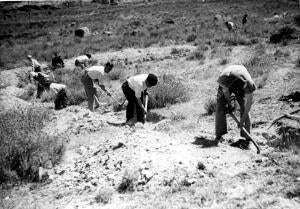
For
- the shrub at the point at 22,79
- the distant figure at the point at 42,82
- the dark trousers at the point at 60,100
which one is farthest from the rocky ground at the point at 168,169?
the shrub at the point at 22,79

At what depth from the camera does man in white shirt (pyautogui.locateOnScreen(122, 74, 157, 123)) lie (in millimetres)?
6293

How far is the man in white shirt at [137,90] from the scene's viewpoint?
6.29 meters

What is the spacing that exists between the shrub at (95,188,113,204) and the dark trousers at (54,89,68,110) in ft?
18.6

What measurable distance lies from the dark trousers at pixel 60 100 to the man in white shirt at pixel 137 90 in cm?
336

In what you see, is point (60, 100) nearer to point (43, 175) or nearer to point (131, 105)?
point (131, 105)

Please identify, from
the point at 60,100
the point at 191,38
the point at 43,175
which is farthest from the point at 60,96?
the point at 191,38

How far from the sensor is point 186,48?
17219mm

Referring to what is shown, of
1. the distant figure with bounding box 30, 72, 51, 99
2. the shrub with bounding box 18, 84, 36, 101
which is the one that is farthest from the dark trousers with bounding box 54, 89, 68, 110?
the shrub with bounding box 18, 84, 36, 101

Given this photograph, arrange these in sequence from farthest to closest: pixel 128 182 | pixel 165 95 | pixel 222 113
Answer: pixel 165 95 → pixel 222 113 → pixel 128 182

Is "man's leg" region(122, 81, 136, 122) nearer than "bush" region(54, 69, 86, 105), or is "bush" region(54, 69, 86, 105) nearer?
"man's leg" region(122, 81, 136, 122)

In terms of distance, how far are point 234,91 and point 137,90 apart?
184 cm

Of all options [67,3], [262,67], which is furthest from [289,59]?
[67,3]

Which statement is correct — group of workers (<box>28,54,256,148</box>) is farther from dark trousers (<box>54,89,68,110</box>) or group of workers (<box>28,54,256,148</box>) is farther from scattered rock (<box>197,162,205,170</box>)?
dark trousers (<box>54,89,68,110</box>)

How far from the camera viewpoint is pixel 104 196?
4590 mm
